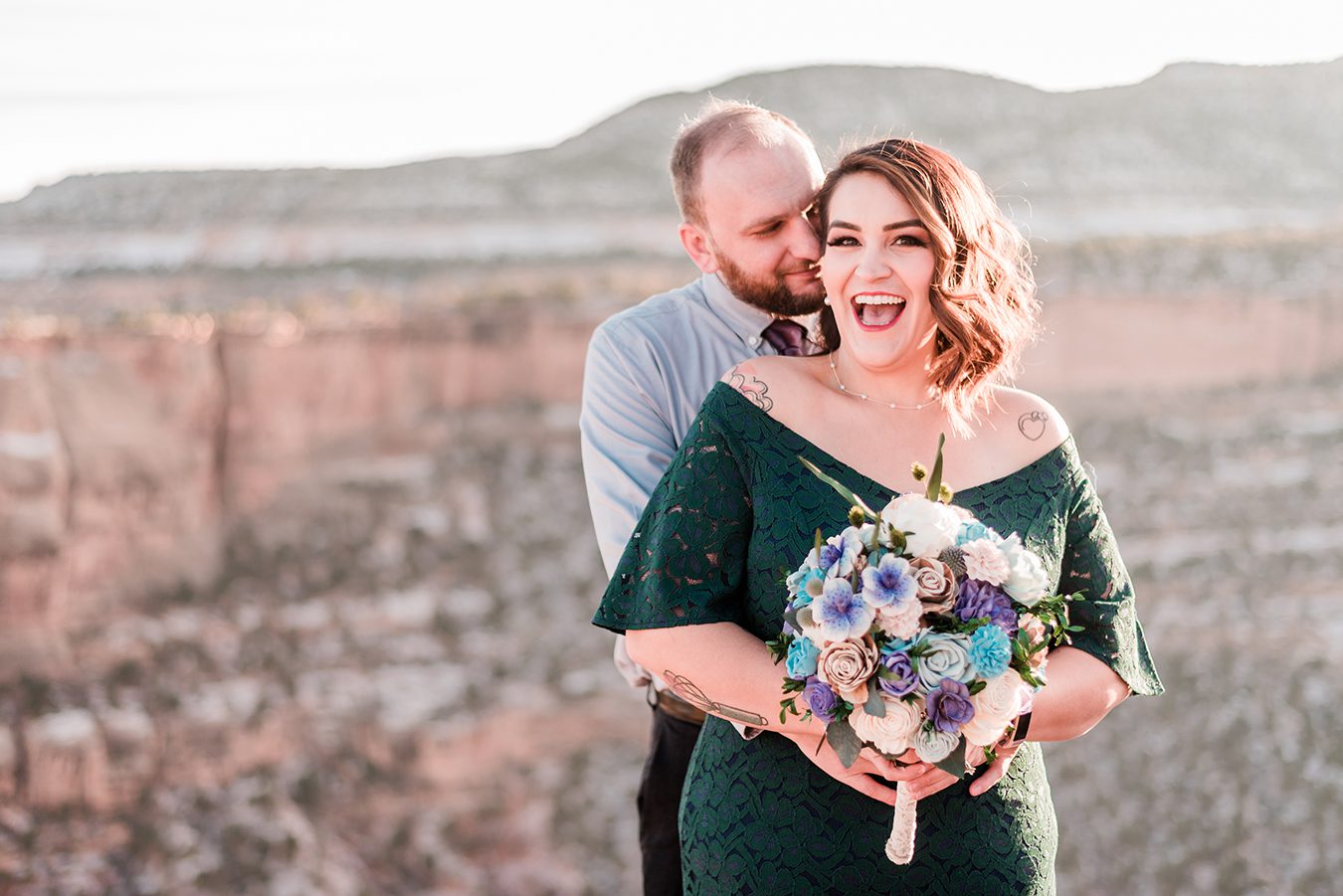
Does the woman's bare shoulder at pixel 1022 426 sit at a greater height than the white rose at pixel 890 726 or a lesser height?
greater

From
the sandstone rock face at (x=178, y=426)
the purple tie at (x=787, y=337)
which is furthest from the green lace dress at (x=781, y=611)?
the sandstone rock face at (x=178, y=426)

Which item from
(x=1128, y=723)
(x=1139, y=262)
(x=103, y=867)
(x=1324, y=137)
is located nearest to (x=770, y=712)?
(x=103, y=867)

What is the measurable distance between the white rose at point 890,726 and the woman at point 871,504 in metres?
0.17

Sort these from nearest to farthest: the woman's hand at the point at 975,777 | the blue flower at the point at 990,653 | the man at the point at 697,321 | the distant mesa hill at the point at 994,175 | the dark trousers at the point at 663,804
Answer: the blue flower at the point at 990,653
the woman's hand at the point at 975,777
the man at the point at 697,321
the dark trousers at the point at 663,804
the distant mesa hill at the point at 994,175

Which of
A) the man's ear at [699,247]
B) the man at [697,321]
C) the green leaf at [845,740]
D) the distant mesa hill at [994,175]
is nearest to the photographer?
the green leaf at [845,740]

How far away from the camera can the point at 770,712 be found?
2.21 m

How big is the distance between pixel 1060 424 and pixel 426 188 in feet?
108

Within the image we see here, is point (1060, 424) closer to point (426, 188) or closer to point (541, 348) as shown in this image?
point (541, 348)

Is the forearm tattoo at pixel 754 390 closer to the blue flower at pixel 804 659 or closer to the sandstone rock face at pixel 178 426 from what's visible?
the blue flower at pixel 804 659

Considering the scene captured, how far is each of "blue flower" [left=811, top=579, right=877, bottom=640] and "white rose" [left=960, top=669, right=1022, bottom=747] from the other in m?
0.21

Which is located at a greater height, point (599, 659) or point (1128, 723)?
point (599, 659)

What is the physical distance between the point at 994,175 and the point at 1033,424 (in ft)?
115

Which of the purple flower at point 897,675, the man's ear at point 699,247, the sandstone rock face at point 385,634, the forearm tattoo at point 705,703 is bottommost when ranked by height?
the sandstone rock face at point 385,634

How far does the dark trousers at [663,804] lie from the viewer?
3.12 metres
